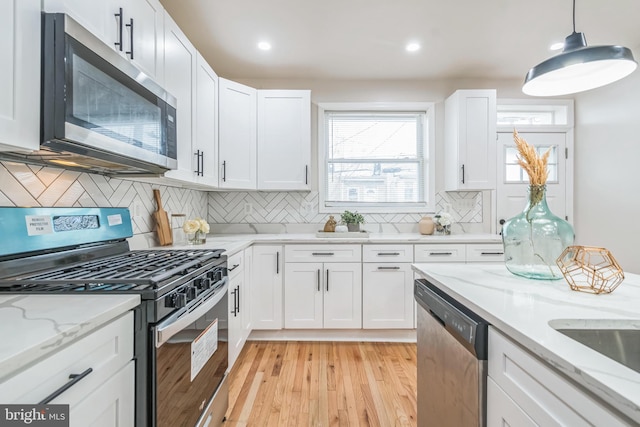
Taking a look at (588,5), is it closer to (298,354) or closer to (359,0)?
(359,0)

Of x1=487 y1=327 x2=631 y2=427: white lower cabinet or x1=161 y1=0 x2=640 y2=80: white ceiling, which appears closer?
x1=487 y1=327 x2=631 y2=427: white lower cabinet

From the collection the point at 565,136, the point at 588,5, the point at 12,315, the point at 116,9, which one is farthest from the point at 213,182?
the point at 565,136

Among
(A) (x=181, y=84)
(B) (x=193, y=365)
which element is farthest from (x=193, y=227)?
(B) (x=193, y=365)

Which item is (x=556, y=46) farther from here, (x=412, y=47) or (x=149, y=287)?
(x=149, y=287)

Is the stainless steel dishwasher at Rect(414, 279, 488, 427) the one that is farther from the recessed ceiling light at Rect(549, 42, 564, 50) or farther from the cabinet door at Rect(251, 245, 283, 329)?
the recessed ceiling light at Rect(549, 42, 564, 50)

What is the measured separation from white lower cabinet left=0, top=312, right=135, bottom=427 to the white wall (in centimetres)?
400

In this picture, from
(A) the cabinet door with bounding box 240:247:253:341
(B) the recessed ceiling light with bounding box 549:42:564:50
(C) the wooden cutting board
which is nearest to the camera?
(C) the wooden cutting board

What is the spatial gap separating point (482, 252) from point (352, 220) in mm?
1260

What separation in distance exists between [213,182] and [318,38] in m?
1.54

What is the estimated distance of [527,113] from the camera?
3.57 meters

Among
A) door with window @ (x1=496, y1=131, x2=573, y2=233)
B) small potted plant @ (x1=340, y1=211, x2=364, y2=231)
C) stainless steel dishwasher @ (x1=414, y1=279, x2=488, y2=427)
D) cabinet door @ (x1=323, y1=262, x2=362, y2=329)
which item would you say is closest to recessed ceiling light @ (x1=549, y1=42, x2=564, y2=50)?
door with window @ (x1=496, y1=131, x2=573, y2=233)

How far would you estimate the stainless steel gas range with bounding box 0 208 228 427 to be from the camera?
98cm

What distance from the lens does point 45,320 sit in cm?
74

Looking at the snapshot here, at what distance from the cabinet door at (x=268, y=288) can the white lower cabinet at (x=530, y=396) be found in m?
2.10
